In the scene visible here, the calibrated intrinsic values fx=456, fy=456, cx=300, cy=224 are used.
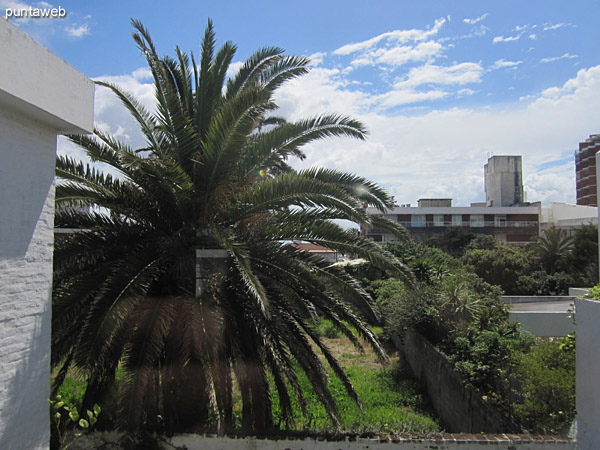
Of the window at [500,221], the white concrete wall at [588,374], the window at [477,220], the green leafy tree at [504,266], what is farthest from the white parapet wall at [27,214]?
the window at [500,221]

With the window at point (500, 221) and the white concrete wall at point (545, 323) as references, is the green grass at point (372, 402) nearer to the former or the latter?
the white concrete wall at point (545, 323)

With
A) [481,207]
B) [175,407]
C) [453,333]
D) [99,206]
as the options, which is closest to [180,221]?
[99,206]

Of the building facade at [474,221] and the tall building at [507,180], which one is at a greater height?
the tall building at [507,180]

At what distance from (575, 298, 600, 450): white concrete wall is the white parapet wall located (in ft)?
17.9

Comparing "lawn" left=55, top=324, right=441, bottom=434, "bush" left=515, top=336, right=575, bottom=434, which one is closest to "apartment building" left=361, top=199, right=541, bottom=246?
"lawn" left=55, top=324, right=441, bottom=434

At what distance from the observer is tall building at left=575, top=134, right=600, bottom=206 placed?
58.0 meters

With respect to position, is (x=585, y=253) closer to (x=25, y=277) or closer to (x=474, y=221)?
(x=474, y=221)

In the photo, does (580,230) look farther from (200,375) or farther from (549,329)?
(200,375)

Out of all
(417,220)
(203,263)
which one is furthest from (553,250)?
(203,263)

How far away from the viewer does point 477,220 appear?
43281 mm

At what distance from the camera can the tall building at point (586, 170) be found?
58.0m

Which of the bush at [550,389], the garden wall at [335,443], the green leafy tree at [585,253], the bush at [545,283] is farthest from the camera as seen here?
the green leafy tree at [585,253]

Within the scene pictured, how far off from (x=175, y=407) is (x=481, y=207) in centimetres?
4257

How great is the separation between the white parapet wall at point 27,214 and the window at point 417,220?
41667mm
